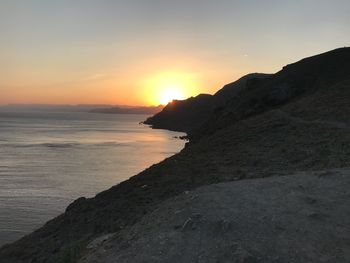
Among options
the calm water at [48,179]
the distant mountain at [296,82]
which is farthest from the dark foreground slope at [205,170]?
the distant mountain at [296,82]

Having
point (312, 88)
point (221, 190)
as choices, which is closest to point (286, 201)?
point (221, 190)

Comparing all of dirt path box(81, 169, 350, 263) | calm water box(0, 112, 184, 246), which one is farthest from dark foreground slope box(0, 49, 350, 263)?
calm water box(0, 112, 184, 246)

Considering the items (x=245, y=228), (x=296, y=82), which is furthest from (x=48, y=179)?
(x=245, y=228)

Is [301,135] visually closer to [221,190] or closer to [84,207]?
[84,207]

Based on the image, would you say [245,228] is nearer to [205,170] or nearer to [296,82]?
[205,170]

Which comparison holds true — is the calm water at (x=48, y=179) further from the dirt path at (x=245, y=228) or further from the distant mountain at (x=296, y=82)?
the dirt path at (x=245, y=228)

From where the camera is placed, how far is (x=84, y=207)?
22.9m

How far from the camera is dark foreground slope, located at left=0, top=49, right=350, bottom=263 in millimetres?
18453

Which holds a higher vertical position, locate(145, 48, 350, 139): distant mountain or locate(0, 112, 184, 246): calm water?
locate(145, 48, 350, 139): distant mountain

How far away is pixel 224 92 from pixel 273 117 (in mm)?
161900

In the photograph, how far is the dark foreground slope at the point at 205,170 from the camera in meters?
18.5

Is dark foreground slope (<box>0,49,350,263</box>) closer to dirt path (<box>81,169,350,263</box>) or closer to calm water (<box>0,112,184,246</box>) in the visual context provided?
dirt path (<box>81,169,350,263</box>)

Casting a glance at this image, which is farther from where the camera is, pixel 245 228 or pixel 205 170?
pixel 205 170

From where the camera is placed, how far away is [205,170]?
928 inches
